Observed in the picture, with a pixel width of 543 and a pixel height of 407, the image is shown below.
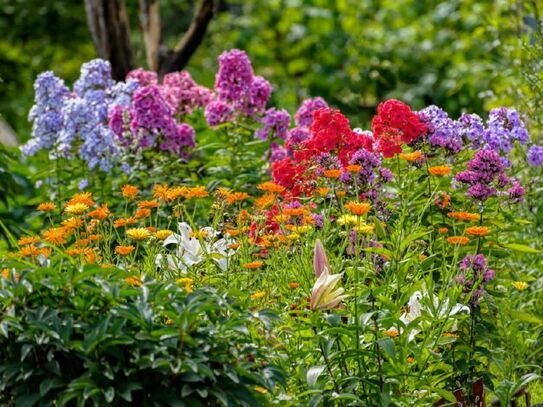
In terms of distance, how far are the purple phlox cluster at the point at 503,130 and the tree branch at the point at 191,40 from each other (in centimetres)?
436

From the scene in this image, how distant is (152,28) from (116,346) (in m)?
6.33

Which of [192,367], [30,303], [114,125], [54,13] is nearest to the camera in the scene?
[192,367]

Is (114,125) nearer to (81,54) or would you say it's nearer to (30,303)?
(30,303)

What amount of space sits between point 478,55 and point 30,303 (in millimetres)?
10041

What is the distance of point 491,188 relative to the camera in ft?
15.2

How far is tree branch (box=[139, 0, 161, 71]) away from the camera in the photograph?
31.0ft

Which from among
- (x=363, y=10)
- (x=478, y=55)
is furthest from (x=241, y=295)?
(x=363, y=10)

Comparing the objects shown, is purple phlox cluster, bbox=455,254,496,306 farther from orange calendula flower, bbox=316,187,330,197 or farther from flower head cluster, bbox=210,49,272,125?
flower head cluster, bbox=210,49,272,125

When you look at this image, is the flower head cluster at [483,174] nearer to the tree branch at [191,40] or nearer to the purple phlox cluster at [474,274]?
the purple phlox cluster at [474,274]

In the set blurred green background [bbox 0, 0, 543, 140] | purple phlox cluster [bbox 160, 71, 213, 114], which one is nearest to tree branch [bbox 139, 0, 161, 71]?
blurred green background [bbox 0, 0, 543, 140]

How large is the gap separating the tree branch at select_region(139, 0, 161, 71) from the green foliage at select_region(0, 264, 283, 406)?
6015 millimetres

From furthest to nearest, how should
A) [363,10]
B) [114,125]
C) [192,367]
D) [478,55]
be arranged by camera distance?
[363,10], [478,55], [114,125], [192,367]

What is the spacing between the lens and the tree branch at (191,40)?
9133 millimetres

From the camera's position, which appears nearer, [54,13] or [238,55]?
[238,55]
